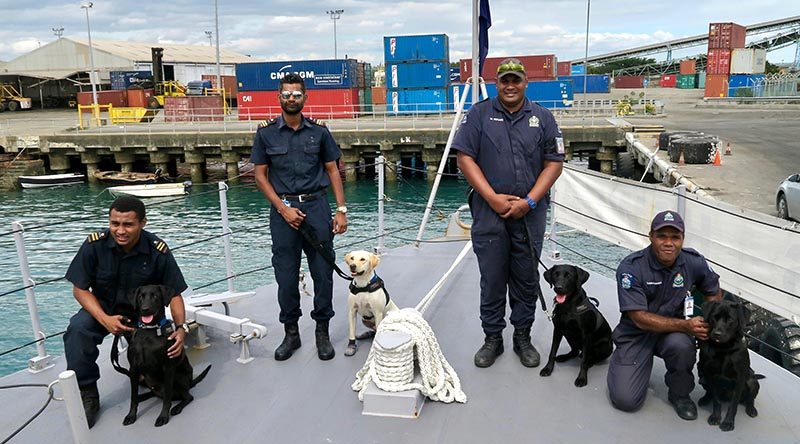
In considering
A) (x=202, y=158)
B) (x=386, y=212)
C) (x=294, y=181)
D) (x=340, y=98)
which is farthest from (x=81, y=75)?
(x=294, y=181)

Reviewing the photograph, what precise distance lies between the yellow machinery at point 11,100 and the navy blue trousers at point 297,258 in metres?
57.9

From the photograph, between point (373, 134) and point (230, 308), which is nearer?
point (230, 308)

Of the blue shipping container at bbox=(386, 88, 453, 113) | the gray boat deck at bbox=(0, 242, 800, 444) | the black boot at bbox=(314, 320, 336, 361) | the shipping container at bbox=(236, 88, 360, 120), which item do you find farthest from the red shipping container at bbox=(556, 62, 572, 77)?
the gray boat deck at bbox=(0, 242, 800, 444)

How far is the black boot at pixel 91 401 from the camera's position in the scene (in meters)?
3.34

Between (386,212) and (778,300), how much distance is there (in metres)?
16.6

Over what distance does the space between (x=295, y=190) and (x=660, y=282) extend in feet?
7.61

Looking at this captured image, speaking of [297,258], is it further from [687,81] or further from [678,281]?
[687,81]

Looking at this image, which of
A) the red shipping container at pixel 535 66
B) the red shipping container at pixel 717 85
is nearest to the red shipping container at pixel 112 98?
the red shipping container at pixel 535 66

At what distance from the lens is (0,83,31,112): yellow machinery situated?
2042 inches

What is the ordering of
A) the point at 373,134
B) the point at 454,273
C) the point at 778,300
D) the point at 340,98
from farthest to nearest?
1. the point at 340,98
2. the point at 373,134
3. the point at 454,273
4. the point at 778,300

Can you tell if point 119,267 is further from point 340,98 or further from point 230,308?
point 340,98

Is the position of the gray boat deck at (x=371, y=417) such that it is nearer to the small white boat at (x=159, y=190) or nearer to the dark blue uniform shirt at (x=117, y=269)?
the dark blue uniform shirt at (x=117, y=269)

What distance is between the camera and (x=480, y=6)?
615cm

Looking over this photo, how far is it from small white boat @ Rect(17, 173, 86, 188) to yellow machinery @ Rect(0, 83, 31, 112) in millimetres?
29948
